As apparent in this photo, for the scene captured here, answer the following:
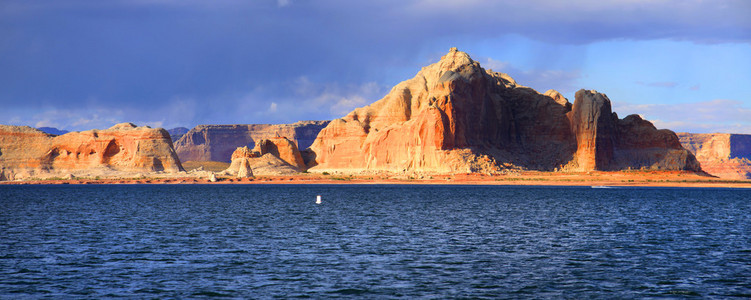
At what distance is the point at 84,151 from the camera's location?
192 m

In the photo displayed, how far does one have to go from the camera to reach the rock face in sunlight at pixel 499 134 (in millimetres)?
166375

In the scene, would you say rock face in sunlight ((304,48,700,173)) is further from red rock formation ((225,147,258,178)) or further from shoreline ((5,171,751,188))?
red rock formation ((225,147,258,178))

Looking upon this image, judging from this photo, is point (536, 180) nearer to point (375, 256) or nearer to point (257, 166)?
point (257, 166)

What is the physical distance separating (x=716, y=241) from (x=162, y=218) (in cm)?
4360

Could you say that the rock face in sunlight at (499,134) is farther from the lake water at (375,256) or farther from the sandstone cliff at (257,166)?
the lake water at (375,256)

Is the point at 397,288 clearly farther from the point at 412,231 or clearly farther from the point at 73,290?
the point at 412,231

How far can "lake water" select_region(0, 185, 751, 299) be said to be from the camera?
27.8 meters

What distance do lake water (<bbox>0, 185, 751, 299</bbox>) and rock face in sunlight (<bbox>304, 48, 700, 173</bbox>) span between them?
336 ft

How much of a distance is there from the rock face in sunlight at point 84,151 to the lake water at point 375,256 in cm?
12997

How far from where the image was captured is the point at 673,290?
27.6 metres

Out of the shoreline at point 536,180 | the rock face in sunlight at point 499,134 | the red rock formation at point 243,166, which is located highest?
the rock face in sunlight at point 499,134

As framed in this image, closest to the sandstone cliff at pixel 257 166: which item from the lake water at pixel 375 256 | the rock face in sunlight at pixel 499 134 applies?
the rock face in sunlight at pixel 499 134

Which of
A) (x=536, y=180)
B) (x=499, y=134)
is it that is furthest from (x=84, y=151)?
(x=536, y=180)

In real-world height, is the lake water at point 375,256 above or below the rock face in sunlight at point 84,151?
below
